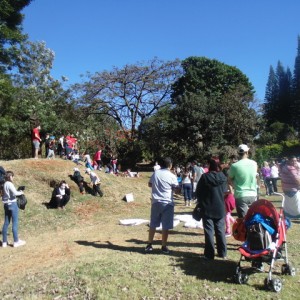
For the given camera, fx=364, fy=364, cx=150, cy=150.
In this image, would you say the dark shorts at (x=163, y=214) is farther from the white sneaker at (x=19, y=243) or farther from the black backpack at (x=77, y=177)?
the black backpack at (x=77, y=177)

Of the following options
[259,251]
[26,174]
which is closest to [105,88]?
[26,174]

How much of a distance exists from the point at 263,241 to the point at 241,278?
0.59m

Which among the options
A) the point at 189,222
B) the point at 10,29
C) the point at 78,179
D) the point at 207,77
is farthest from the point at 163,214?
the point at 207,77

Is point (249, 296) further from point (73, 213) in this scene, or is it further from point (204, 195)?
point (73, 213)

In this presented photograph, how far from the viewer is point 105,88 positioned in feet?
113

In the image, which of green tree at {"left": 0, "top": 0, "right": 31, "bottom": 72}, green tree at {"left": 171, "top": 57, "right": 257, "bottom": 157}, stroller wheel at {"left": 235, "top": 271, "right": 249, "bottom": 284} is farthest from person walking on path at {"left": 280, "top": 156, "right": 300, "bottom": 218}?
green tree at {"left": 171, "top": 57, "right": 257, "bottom": 157}

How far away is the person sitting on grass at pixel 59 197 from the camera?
42.8 feet

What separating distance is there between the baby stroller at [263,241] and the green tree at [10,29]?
53.5 feet

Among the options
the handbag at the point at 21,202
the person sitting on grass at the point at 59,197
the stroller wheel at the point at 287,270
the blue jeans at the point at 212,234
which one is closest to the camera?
the stroller wheel at the point at 287,270

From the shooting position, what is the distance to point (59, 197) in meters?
13.0

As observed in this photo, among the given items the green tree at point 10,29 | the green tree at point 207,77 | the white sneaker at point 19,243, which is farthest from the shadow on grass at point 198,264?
the green tree at point 207,77

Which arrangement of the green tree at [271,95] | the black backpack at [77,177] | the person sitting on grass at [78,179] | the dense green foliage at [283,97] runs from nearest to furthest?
the person sitting on grass at [78,179] → the black backpack at [77,177] → the dense green foliage at [283,97] → the green tree at [271,95]

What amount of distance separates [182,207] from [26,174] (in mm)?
6552

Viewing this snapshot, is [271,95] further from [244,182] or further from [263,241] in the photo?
[263,241]
